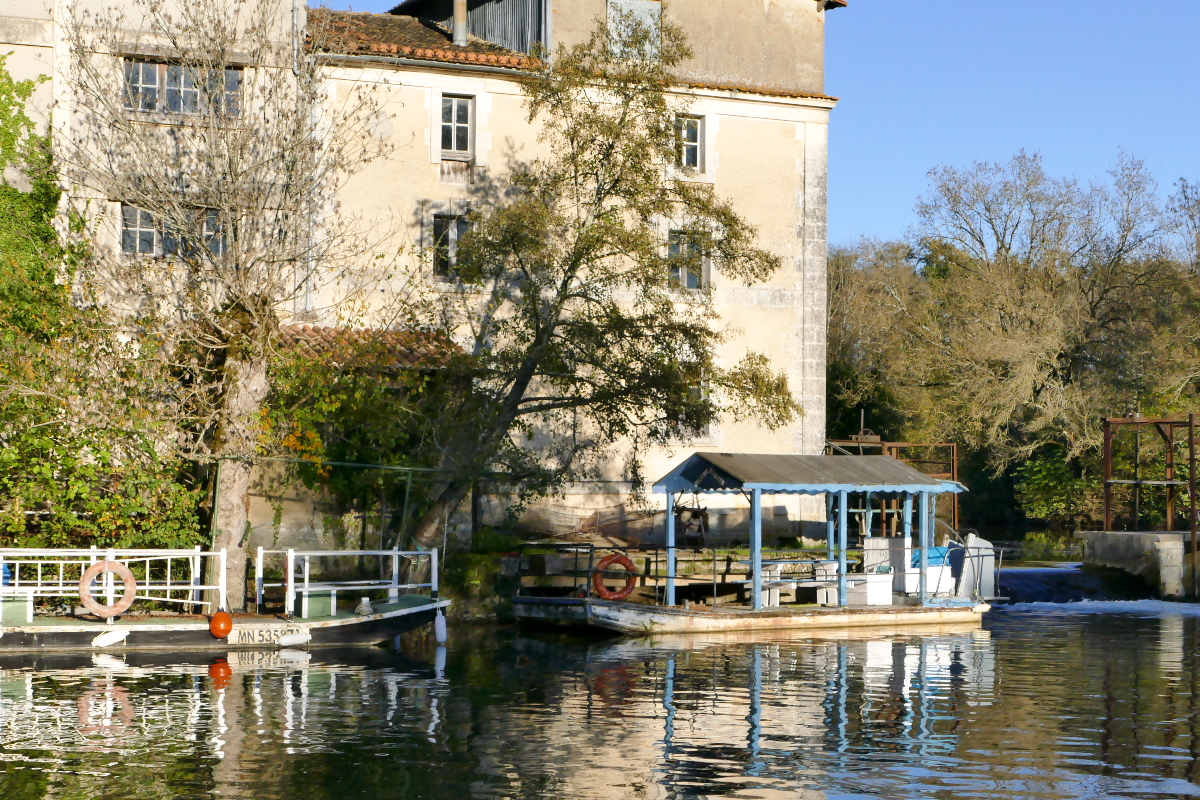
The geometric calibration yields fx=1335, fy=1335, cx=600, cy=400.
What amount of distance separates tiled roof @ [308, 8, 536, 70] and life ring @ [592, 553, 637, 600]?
10.5 meters

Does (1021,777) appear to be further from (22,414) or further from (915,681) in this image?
(22,414)

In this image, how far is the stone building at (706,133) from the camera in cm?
3148

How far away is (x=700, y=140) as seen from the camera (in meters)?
33.9

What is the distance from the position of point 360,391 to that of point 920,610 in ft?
39.5

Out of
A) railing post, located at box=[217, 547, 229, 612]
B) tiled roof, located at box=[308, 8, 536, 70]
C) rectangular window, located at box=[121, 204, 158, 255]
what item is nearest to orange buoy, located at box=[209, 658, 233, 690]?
railing post, located at box=[217, 547, 229, 612]

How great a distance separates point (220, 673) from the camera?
19641mm

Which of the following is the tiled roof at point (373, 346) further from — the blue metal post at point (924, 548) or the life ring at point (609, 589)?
the blue metal post at point (924, 548)

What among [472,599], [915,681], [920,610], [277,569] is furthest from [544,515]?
[915,681]

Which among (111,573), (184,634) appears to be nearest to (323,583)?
(184,634)

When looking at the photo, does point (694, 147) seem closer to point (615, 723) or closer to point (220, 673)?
point (220, 673)

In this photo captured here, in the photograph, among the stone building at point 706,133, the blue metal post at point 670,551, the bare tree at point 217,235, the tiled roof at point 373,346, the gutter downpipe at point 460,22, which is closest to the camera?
the bare tree at point 217,235

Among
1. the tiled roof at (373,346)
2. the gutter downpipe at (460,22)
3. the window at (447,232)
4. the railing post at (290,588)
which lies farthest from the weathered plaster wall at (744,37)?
the railing post at (290,588)

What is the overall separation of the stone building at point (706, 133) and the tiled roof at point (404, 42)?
5 centimetres

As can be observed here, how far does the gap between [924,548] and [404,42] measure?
17118 mm
